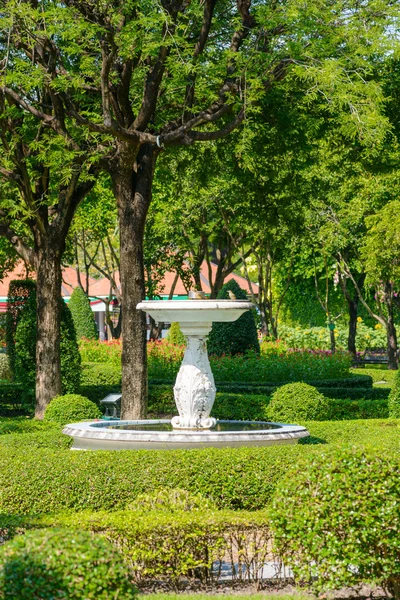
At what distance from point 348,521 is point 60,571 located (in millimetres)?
2280

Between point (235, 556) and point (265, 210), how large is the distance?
33.2ft

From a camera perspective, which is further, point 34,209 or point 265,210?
point 265,210

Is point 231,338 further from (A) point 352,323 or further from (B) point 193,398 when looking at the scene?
(A) point 352,323

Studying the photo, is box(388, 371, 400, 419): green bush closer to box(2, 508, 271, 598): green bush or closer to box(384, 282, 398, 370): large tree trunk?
box(2, 508, 271, 598): green bush

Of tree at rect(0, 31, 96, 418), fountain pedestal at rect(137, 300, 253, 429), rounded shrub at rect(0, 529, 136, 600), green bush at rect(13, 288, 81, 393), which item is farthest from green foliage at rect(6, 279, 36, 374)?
rounded shrub at rect(0, 529, 136, 600)

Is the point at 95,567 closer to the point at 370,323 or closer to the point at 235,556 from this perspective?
the point at 235,556

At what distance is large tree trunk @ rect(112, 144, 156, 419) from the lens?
13836 mm

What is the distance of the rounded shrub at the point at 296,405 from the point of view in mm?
13508

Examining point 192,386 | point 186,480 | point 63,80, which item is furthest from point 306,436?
point 63,80

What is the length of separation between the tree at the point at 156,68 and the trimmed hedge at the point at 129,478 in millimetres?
4840

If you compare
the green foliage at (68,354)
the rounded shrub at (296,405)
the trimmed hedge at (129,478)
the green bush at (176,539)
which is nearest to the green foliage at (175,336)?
the green foliage at (68,354)

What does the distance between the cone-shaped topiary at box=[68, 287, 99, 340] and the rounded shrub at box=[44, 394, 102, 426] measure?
19.1m

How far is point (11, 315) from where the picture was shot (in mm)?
18312

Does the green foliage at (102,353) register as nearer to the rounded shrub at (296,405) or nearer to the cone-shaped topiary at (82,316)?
the cone-shaped topiary at (82,316)
